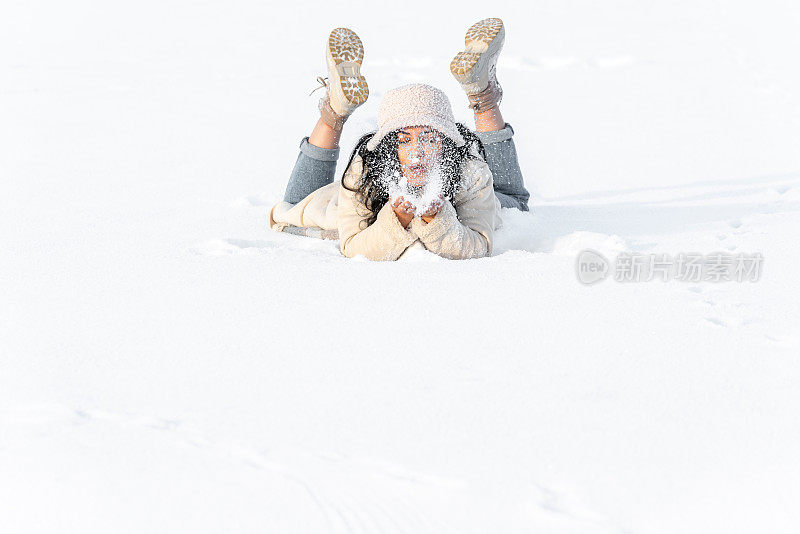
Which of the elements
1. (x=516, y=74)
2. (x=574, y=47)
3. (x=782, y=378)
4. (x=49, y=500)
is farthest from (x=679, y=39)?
(x=49, y=500)

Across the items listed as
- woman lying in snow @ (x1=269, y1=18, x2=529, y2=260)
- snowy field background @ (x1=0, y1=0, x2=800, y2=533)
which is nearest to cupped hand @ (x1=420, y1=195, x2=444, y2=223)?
woman lying in snow @ (x1=269, y1=18, x2=529, y2=260)

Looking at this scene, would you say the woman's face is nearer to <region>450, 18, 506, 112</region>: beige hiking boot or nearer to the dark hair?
the dark hair

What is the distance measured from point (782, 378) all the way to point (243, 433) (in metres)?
1.15

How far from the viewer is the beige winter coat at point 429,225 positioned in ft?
8.39

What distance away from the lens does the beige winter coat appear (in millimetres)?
2559

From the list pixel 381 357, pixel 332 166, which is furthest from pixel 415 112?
pixel 381 357

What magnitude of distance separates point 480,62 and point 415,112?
578mm

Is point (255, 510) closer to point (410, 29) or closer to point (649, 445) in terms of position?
point (649, 445)

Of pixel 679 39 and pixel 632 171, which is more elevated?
pixel 679 39

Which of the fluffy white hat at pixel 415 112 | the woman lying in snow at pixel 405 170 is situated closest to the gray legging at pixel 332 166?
the woman lying in snow at pixel 405 170

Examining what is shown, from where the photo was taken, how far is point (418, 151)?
98.2 inches

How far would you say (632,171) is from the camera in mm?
4309

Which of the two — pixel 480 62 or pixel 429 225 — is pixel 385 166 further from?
pixel 480 62

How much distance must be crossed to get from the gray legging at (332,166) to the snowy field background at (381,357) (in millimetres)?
168
